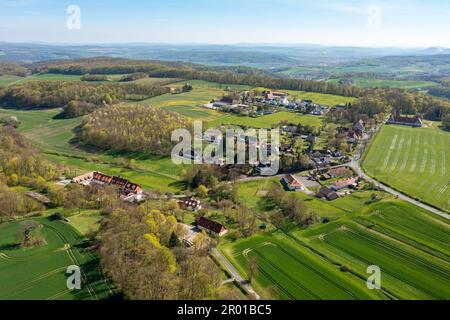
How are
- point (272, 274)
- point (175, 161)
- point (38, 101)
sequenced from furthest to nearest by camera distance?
point (38, 101), point (175, 161), point (272, 274)

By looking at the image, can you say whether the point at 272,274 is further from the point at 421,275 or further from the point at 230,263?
the point at 421,275

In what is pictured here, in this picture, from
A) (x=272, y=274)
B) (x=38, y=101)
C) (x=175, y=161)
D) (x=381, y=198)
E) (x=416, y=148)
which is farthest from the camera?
(x=38, y=101)

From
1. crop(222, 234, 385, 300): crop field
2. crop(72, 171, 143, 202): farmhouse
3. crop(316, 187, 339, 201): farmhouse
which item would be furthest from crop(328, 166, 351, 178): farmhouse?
crop(72, 171, 143, 202): farmhouse

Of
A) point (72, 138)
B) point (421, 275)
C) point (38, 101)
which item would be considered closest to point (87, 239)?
point (421, 275)

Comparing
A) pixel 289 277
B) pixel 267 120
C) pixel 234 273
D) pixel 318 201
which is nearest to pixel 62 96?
pixel 267 120

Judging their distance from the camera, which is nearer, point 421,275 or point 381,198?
point 421,275

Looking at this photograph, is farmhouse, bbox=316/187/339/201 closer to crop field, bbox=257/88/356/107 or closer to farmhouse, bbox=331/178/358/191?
farmhouse, bbox=331/178/358/191

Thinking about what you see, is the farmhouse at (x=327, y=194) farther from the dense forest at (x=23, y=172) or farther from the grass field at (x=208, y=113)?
the dense forest at (x=23, y=172)
